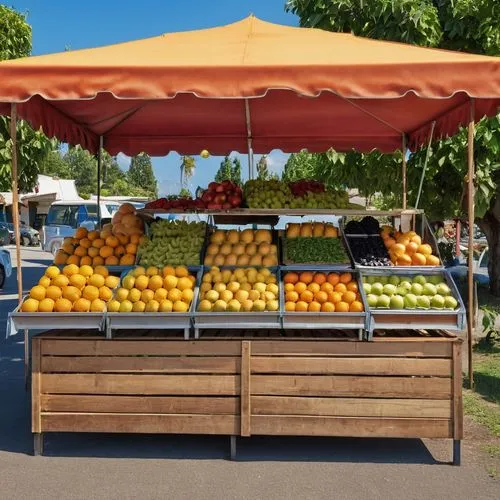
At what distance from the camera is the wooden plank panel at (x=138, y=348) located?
4445mm

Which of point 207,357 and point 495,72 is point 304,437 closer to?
point 207,357

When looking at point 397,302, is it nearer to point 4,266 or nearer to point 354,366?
point 354,366

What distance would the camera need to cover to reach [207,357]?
175 inches

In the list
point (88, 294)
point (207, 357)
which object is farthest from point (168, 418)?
point (88, 294)

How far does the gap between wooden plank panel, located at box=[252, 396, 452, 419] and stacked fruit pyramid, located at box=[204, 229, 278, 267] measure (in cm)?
117

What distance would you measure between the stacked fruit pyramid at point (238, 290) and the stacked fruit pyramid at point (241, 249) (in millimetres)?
126

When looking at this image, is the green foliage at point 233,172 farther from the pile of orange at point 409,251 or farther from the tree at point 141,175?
the tree at point 141,175

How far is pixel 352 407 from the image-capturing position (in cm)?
441

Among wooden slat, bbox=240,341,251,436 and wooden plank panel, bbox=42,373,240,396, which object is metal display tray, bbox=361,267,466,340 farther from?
wooden plank panel, bbox=42,373,240,396

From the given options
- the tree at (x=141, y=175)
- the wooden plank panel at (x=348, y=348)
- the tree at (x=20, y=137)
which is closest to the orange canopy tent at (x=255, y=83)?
the wooden plank panel at (x=348, y=348)

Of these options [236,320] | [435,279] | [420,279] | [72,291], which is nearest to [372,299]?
[420,279]

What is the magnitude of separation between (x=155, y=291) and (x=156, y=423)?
0.97 metres

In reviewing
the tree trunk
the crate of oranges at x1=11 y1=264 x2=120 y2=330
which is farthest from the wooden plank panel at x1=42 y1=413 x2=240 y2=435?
the tree trunk

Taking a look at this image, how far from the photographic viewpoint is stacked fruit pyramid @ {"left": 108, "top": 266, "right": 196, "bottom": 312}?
4.53 m
